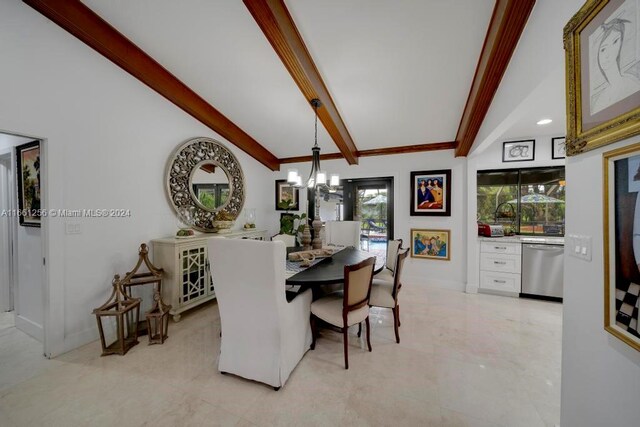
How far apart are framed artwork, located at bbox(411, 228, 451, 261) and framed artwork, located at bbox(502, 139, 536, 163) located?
145cm

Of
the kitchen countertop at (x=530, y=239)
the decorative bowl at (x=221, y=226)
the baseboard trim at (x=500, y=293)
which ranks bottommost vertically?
the baseboard trim at (x=500, y=293)

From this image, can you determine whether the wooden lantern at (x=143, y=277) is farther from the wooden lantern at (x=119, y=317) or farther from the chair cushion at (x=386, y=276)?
the chair cushion at (x=386, y=276)

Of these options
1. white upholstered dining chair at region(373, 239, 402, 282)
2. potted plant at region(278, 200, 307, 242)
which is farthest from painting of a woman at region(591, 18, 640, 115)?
potted plant at region(278, 200, 307, 242)

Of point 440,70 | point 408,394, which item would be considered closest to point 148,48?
point 440,70

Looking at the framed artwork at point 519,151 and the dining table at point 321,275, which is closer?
the dining table at point 321,275

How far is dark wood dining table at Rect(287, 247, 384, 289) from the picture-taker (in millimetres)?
1789

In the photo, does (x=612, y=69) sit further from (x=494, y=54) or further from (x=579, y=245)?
(x=494, y=54)

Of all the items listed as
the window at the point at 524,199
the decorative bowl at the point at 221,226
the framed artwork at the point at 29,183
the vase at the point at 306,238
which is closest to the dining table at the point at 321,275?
the vase at the point at 306,238

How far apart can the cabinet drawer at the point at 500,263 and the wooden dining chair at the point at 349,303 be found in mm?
2567

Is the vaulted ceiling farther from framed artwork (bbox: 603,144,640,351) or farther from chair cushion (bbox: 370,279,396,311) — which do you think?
chair cushion (bbox: 370,279,396,311)

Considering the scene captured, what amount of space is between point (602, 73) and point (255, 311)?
7.11 feet

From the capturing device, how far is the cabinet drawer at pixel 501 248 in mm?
3412

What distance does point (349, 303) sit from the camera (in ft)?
6.15

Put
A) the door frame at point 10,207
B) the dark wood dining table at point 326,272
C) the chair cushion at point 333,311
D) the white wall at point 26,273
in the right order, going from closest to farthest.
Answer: the dark wood dining table at point 326,272 < the chair cushion at point 333,311 < the white wall at point 26,273 < the door frame at point 10,207
